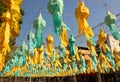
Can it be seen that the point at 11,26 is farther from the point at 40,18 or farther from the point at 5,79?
the point at 5,79

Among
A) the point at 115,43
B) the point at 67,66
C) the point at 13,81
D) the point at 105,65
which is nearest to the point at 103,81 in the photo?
the point at 105,65

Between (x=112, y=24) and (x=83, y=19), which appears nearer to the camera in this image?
(x=83, y=19)

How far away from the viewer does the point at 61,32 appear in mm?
5824

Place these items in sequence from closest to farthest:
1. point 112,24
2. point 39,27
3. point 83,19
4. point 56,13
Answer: point 83,19 < point 56,13 < point 39,27 < point 112,24

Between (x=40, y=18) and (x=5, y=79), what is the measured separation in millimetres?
11444

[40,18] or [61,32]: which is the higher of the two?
[40,18]

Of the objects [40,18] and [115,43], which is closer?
[40,18]

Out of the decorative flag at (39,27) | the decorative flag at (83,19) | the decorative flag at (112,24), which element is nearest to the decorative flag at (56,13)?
the decorative flag at (83,19)

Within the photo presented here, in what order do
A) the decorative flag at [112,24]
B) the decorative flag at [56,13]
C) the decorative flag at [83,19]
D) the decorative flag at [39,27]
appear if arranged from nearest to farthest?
the decorative flag at [83,19]
the decorative flag at [56,13]
the decorative flag at [39,27]
the decorative flag at [112,24]


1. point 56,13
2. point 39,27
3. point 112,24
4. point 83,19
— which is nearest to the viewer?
point 83,19

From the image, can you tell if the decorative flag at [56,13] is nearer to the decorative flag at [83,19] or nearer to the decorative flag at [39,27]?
the decorative flag at [83,19]

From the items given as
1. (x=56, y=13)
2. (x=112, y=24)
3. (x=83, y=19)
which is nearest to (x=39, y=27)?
(x=56, y=13)

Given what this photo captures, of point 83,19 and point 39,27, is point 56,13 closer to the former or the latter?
point 83,19

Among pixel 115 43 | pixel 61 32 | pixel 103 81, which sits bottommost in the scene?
pixel 103 81
